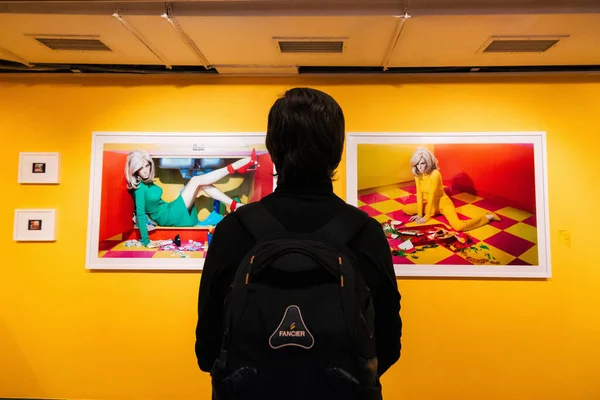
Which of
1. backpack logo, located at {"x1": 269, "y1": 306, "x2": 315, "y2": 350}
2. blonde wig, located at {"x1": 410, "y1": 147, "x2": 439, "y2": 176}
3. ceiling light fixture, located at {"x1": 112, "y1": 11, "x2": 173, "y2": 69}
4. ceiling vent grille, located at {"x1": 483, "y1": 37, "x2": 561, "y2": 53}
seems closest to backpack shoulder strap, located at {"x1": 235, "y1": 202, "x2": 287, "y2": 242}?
backpack logo, located at {"x1": 269, "y1": 306, "x2": 315, "y2": 350}

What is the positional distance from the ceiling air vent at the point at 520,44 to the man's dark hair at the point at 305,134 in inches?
60.5

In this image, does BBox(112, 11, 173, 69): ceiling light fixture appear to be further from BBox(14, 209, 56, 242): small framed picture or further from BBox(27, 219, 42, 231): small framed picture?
BBox(27, 219, 42, 231): small framed picture

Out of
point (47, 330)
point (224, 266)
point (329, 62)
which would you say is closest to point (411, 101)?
point (329, 62)

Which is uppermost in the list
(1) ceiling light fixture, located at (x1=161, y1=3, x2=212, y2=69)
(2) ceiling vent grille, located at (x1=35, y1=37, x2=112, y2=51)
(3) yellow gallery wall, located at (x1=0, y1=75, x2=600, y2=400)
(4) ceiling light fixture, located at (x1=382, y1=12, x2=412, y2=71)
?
(2) ceiling vent grille, located at (x1=35, y1=37, x2=112, y2=51)

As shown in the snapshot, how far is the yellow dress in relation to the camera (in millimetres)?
2215

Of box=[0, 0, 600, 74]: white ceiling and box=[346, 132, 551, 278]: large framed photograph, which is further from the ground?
box=[0, 0, 600, 74]: white ceiling

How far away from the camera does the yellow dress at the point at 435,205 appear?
87.2 inches

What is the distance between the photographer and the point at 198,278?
2258 mm

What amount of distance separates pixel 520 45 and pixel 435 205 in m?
1.00

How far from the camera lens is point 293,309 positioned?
2.35 feet

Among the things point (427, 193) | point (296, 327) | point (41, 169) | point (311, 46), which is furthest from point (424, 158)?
point (41, 169)

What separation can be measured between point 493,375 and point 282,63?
2.30m

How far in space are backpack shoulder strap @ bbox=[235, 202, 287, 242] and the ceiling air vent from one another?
1.74 m

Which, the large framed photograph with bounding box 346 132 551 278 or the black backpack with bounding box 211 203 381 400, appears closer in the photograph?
the black backpack with bounding box 211 203 381 400
